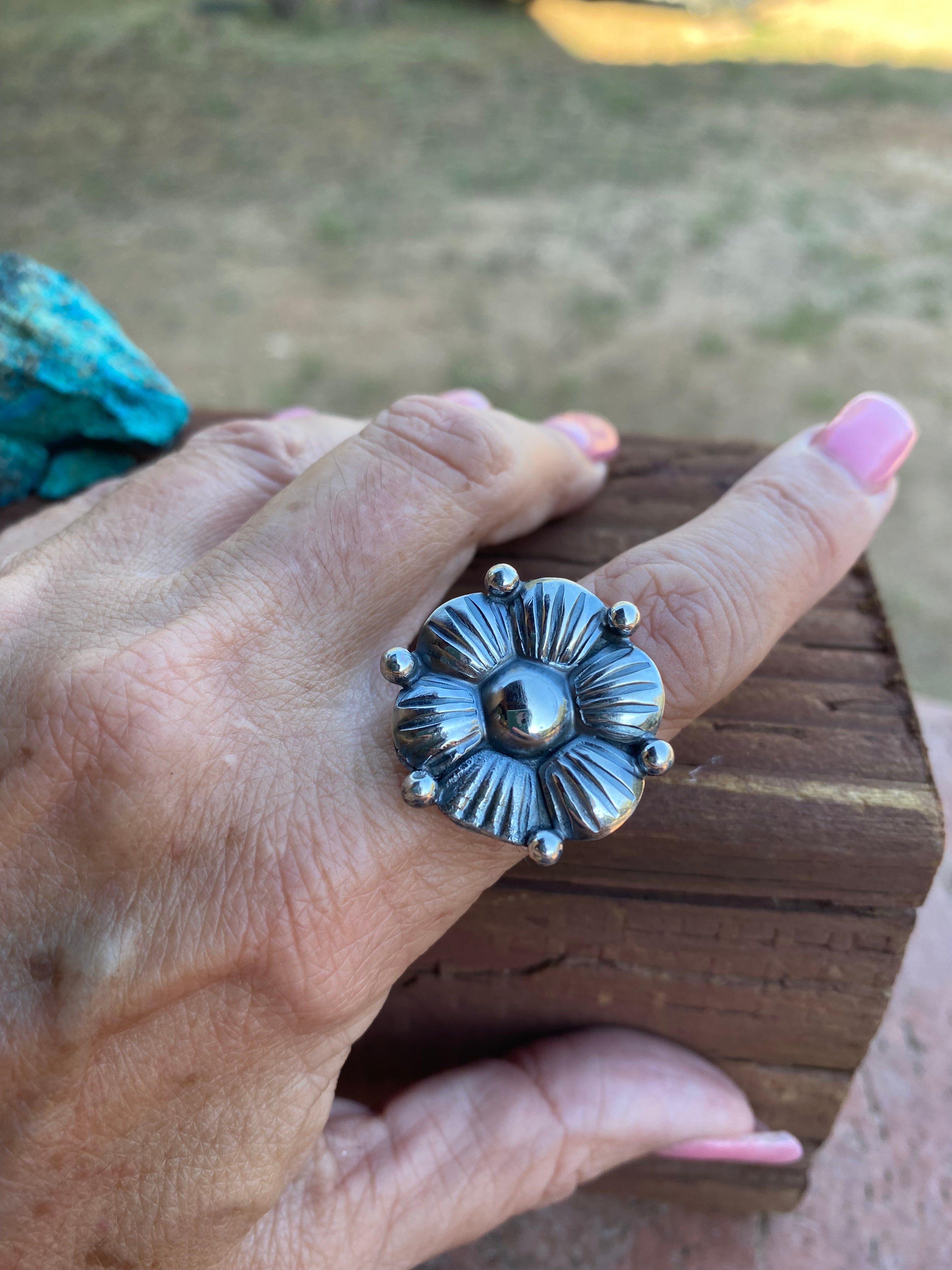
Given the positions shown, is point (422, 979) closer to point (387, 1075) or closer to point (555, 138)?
point (387, 1075)

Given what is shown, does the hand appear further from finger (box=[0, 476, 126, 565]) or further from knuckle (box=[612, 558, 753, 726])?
finger (box=[0, 476, 126, 565])

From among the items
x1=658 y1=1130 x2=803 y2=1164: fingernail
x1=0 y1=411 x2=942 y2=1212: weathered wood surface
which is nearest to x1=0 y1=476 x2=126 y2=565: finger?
x1=0 y1=411 x2=942 y2=1212: weathered wood surface

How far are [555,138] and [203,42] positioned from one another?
322cm

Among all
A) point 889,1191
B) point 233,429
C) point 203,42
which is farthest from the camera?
point 203,42

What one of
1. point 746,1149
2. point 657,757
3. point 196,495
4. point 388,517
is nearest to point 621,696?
point 657,757

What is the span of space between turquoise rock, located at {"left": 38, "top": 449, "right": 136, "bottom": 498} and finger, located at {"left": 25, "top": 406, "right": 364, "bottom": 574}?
0.18 metres

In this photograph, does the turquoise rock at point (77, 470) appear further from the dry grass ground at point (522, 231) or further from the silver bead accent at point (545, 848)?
the dry grass ground at point (522, 231)

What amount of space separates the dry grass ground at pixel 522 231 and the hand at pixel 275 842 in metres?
2.38

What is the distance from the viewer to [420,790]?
31.0 inches

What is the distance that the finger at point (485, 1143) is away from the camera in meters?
0.95

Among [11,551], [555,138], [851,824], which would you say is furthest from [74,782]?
[555,138]

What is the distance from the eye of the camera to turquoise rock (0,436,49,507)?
51.6 inches

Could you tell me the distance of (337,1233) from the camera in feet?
3.09

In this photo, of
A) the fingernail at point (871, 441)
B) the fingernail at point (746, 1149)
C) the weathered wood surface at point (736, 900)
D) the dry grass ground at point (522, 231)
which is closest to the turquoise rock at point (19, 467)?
the weathered wood surface at point (736, 900)
